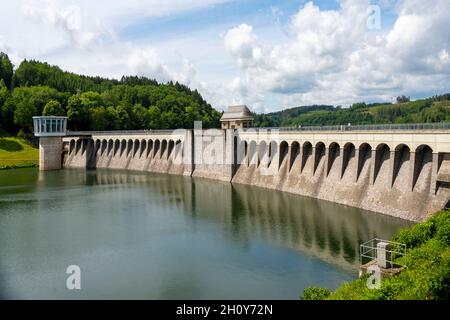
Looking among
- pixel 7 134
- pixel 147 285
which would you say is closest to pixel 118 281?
pixel 147 285

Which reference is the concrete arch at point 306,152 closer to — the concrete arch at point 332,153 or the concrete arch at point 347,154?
the concrete arch at point 332,153

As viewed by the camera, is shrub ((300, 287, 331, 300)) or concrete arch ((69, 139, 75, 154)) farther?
concrete arch ((69, 139, 75, 154))

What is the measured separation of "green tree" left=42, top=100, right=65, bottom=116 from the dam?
14460 mm

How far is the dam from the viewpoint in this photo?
34406mm

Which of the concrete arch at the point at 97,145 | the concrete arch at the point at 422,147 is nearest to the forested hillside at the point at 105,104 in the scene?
the concrete arch at the point at 97,145

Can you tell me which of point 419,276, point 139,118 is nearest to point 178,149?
point 139,118

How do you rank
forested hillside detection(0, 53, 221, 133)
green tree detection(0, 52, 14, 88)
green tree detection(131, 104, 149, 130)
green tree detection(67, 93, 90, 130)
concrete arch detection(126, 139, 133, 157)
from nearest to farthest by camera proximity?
concrete arch detection(126, 139, 133, 157) → green tree detection(67, 93, 90, 130) → forested hillside detection(0, 53, 221, 133) → green tree detection(131, 104, 149, 130) → green tree detection(0, 52, 14, 88)

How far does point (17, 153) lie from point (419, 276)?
3561 inches

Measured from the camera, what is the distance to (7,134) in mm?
97625

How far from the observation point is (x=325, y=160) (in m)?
46.3

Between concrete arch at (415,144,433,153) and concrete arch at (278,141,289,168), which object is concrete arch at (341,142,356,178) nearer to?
concrete arch at (415,144,433,153)

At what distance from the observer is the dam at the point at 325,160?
34.4 metres

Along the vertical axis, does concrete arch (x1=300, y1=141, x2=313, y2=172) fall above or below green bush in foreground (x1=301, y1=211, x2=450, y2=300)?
above

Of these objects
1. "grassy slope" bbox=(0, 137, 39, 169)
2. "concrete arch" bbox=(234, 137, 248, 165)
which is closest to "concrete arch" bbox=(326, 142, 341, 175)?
"concrete arch" bbox=(234, 137, 248, 165)
